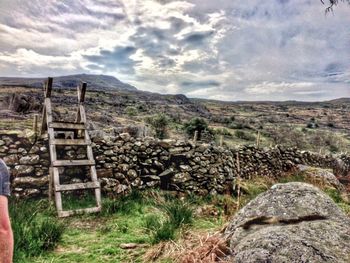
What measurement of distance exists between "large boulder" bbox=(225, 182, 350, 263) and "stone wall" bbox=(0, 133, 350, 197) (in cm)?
492

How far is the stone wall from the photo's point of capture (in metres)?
8.05

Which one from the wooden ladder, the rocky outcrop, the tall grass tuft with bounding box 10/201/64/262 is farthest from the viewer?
the rocky outcrop

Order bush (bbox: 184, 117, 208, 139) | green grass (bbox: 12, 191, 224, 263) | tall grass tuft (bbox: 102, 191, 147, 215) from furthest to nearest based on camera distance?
1. bush (bbox: 184, 117, 208, 139)
2. tall grass tuft (bbox: 102, 191, 147, 215)
3. green grass (bbox: 12, 191, 224, 263)

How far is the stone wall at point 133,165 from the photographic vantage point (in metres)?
8.05

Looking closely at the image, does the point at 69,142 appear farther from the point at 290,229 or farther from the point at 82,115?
the point at 290,229

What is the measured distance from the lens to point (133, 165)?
944 cm

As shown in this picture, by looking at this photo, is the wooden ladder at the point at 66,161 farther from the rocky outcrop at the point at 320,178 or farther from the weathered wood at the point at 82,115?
the rocky outcrop at the point at 320,178

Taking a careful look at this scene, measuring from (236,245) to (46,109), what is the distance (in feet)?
18.7

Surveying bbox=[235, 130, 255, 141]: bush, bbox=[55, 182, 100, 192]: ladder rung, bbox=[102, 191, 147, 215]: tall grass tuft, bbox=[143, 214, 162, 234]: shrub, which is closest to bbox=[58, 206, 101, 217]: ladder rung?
bbox=[102, 191, 147, 215]: tall grass tuft

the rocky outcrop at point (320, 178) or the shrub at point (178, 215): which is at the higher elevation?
the shrub at point (178, 215)

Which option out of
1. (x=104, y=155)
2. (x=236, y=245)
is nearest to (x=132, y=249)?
(x=236, y=245)

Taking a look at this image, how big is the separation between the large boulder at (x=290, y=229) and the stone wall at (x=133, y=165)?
4.92 metres

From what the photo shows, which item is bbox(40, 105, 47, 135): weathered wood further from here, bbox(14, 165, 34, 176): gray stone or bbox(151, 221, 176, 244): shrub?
bbox(151, 221, 176, 244): shrub

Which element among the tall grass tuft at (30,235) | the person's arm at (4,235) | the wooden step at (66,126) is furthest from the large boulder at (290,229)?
the wooden step at (66,126)
